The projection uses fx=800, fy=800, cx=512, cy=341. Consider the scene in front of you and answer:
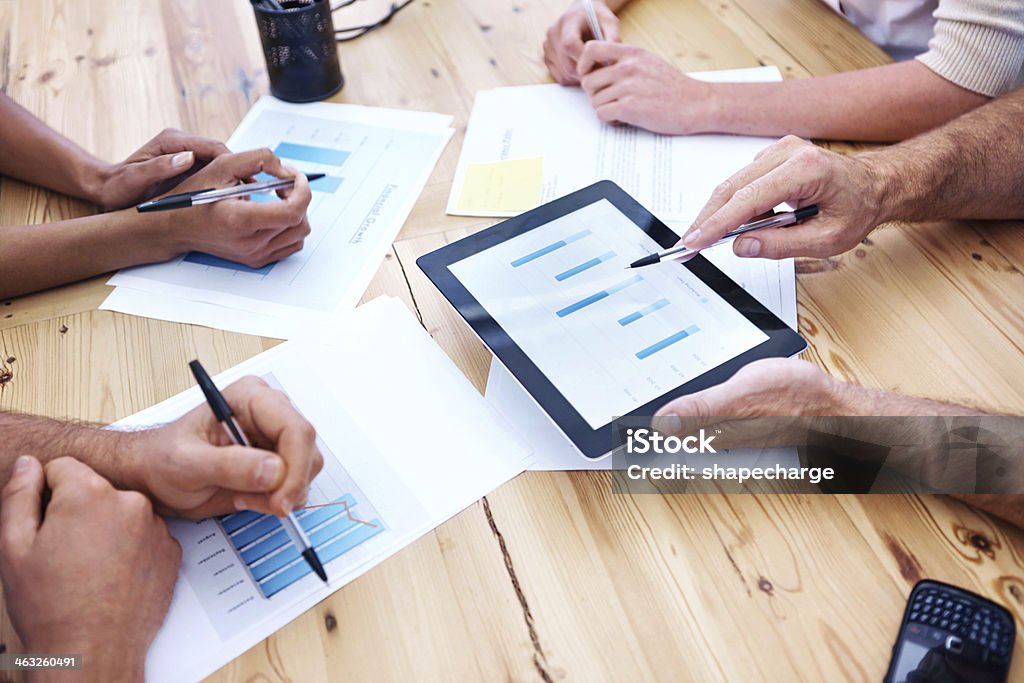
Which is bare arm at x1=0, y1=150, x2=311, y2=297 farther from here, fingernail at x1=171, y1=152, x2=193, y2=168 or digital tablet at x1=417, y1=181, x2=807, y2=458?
digital tablet at x1=417, y1=181, x2=807, y2=458

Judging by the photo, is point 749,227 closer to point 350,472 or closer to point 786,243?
point 786,243

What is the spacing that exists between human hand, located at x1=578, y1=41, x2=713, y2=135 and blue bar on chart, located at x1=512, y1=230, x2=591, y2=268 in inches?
11.8

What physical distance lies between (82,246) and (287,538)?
1.60ft

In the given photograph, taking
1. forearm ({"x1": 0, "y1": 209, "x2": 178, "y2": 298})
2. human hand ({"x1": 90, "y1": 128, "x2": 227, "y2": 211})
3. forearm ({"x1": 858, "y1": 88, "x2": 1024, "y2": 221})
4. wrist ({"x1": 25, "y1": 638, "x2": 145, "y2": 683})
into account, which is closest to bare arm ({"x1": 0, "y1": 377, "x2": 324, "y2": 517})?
wrist ({"x1": 25, "y1": 638, "x2": 145, "y2": 683})

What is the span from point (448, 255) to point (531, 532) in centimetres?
33

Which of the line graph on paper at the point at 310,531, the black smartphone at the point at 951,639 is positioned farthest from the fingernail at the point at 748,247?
the line graph on paper at the point at 310,531

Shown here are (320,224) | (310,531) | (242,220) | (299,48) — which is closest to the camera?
(310,531)

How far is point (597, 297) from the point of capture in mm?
847

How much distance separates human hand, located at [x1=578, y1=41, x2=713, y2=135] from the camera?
1118 mm

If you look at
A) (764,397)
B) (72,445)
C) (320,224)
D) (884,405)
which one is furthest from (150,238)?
(884,405)

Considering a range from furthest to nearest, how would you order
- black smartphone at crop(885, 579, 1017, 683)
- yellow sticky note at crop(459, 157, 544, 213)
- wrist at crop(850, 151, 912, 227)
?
yellow sticky note at crop(459, 157, 544, 213), wrist at crop(850, 151, 912, 227), black smartphone at crop(885, 579, 1017, 683)

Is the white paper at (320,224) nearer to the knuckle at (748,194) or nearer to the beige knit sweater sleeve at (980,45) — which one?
the knuckle at (748,194)

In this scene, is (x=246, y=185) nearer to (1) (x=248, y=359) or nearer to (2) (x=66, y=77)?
(1) (x=248, y=359)

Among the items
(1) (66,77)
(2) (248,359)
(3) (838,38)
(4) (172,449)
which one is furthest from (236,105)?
(3) (838,38)
